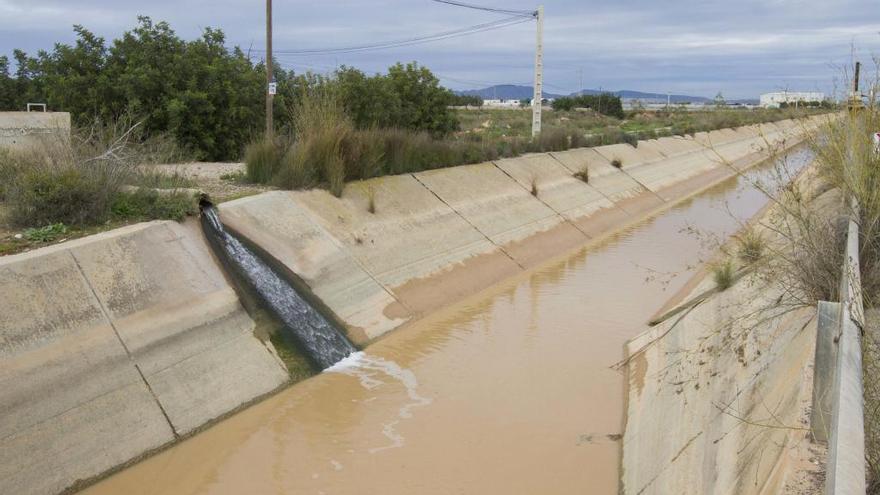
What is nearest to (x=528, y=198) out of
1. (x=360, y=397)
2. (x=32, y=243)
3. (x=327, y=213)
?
(x=327, y=213)

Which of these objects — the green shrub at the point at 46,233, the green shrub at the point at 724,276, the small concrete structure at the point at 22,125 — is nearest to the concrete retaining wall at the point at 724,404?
the green shrub at the point at 724,276

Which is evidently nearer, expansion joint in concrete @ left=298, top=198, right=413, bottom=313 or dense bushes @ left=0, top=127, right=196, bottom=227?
dense bushes @ left=0, top=127, right=196, bottom=227

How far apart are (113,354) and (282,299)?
2.74m

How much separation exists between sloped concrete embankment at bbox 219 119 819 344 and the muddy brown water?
0.74 meters

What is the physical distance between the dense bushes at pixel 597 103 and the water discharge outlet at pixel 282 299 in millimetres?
72647

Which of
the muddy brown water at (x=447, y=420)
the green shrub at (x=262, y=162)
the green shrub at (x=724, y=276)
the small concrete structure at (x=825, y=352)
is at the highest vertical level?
the green shrub at (x=262, y=162)

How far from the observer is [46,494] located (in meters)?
6.11

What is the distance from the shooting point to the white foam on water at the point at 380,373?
8.42 metres

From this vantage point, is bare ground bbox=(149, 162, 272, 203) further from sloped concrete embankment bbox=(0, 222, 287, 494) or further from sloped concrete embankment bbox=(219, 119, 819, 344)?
sloped concrete embankment bbox=(0, 222, 287, 494)

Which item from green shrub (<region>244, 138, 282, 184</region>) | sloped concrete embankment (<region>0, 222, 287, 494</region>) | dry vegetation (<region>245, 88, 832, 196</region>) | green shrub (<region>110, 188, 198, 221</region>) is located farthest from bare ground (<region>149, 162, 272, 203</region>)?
sloped concrete embankment (<region>0, 222, 287, 494</region>)

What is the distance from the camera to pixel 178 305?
8477mm

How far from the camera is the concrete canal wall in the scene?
6613mm

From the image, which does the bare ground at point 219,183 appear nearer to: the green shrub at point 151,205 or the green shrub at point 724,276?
the green shrub at point 151,205

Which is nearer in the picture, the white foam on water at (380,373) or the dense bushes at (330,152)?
the white foam on water at (380,373)
